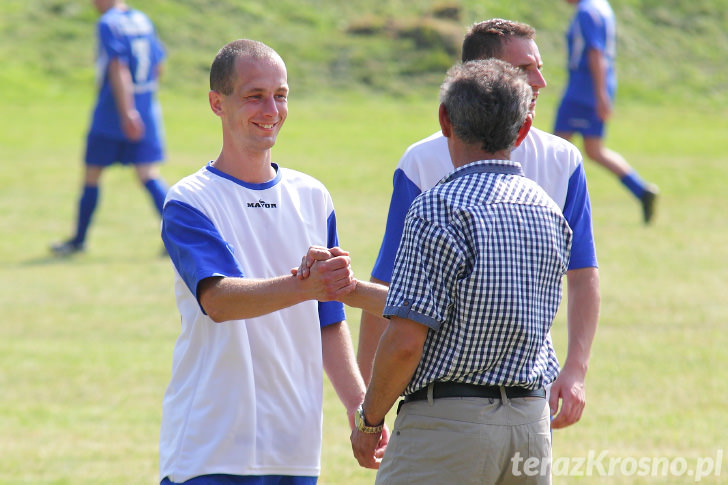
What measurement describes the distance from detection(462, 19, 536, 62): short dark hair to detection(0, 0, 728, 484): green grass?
221 cm

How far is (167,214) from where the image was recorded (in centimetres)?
315

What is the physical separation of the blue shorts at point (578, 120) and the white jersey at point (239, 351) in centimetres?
845

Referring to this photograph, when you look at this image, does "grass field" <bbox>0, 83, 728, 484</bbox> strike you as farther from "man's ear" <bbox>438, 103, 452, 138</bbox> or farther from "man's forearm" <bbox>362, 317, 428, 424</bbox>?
"man's ear" <bbox>438, 103, 452, 138</bbox>

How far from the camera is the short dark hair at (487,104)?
2902 mm

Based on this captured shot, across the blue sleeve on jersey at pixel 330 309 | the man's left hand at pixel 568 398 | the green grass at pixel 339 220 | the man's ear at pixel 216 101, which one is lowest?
the green grass at pixel 339 220

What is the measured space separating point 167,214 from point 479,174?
2.93ft

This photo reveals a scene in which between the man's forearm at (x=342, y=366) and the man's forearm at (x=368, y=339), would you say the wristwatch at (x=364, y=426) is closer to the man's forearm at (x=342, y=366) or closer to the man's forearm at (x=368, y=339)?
the man's forearm at (x=342, y=366)

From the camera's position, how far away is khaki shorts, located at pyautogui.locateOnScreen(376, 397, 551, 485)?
2.88 m

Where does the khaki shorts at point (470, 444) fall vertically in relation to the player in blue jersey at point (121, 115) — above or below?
above

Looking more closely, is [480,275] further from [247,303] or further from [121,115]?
[121,115]

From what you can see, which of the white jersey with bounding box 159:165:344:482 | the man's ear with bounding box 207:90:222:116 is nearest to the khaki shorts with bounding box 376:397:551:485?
the white jersey with bounding box 159:165:344:482

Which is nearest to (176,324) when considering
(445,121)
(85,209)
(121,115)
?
(85,209)

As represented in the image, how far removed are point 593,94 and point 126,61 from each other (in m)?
4.66

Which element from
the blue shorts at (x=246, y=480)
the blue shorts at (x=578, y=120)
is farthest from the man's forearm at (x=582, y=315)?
the blue shorts at (x=578, y=120)
